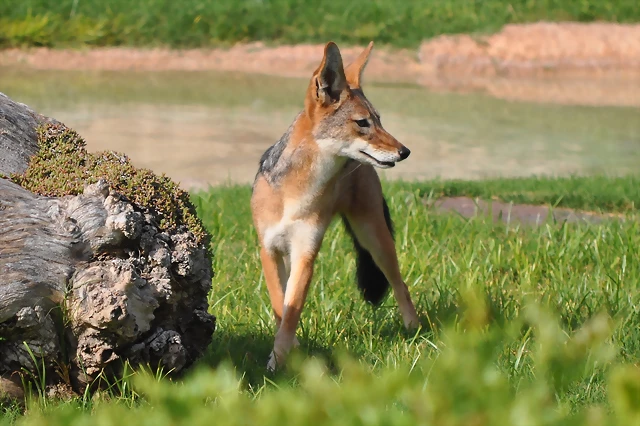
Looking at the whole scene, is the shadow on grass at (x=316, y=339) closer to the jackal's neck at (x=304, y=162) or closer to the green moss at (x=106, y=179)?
the green moss at (x=106, y=179)

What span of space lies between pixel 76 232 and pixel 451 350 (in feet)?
8.55

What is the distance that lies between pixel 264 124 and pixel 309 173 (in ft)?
30.6

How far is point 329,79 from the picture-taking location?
17.0 ft

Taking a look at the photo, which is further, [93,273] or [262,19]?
[262,19]

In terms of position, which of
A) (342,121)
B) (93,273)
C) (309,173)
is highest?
(342,121)

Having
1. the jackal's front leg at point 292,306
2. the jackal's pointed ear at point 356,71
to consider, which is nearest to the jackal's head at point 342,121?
the jackal's pointed ear at point 356,71

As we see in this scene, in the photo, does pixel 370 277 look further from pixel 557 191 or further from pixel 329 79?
pixel 557 191

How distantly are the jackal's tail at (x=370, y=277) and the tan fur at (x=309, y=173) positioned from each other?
0.66 meters

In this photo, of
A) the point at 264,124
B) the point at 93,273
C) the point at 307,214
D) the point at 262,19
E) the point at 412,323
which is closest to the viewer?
the point at 93,273

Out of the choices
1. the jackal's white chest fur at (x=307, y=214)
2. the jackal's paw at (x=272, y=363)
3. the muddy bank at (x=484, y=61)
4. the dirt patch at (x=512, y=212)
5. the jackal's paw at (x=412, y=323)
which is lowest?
the muddy bank at (x=484, y=61)

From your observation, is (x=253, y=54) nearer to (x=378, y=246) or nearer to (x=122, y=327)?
(x=378, y=246)

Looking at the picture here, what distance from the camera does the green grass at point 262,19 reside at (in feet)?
61.5

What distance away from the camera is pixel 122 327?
12.7ft

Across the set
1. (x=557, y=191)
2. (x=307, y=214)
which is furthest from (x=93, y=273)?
(x=557, y=191)
